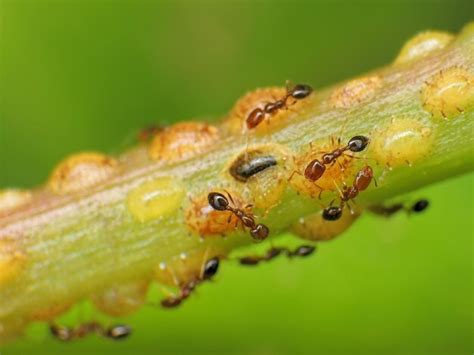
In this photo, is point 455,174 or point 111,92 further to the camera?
point 111,92

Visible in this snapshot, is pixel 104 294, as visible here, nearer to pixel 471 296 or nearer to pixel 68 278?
pixel 68 278

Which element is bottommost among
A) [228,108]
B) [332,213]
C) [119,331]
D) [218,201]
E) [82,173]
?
[332,213]

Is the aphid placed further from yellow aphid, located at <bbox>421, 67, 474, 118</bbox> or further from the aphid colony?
yellow aphid, located at <bbox>421, 67, 474, 118</bbox>

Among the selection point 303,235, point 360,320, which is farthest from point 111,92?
point 303,235

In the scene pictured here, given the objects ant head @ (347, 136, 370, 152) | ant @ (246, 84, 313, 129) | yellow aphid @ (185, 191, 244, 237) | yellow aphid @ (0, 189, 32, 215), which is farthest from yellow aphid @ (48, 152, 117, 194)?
ant head @ (347, 136, 370, 152)

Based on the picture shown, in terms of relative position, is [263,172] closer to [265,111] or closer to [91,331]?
[265,111]

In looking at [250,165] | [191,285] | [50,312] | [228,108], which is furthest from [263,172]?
[228,108]
